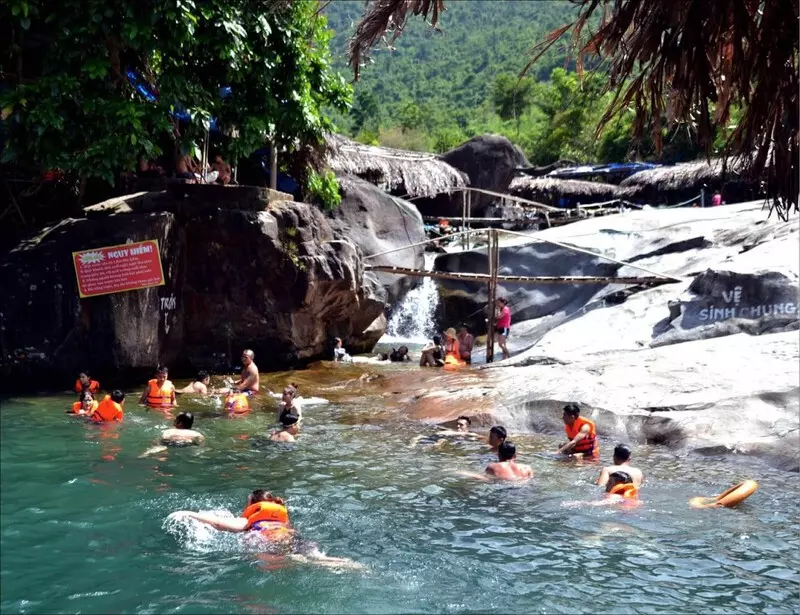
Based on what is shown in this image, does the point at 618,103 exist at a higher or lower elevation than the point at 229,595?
higher

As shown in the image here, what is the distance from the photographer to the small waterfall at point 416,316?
23141 millimetres

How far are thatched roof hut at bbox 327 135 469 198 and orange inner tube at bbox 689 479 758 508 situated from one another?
17.9m

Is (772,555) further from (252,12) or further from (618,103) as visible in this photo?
(252,12)

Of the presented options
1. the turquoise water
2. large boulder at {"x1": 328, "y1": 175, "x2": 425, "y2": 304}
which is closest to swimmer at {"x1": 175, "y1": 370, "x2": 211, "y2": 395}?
the turquoise water

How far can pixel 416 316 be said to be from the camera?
23359 mm

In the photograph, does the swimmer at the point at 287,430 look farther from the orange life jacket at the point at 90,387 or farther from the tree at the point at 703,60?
the tree at the point at 703,60

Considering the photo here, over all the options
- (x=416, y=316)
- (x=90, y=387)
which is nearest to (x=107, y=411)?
(x=90, y=387)

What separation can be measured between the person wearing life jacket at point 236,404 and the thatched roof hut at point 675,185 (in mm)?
21737

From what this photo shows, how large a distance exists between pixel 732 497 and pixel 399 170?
19.8 metres

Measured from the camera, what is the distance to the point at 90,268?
13961 millimetres

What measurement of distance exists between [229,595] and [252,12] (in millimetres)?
10435

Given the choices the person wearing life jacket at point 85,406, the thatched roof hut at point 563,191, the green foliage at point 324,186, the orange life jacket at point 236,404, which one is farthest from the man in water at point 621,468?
the thatched roof hut at point 563,191

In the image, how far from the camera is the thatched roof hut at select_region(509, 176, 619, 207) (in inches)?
1377

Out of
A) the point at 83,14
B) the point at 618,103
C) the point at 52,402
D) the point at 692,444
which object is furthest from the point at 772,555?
the point at 83,14
